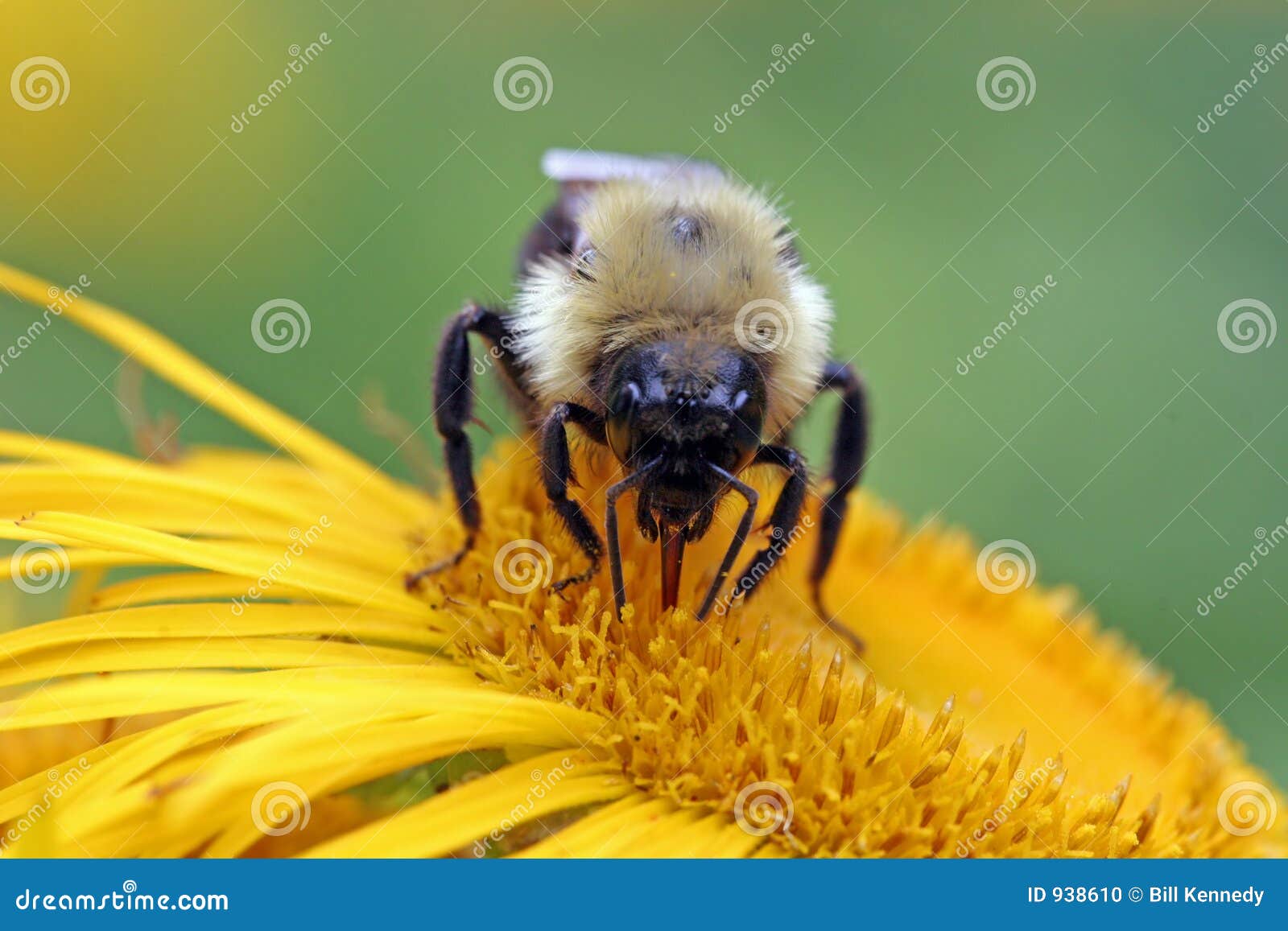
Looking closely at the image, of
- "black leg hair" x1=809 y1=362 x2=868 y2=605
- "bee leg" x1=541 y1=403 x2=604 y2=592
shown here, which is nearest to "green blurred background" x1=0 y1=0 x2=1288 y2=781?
"black leg hair" x1=809 y1=362 x2=868 y2=605

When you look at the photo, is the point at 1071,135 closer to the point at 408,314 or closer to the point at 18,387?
the point at 408,314

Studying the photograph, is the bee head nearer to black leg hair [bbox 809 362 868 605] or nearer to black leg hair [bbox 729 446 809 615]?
black leg hair [bbox 729 446 809 615]

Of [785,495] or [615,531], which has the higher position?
[785,495]

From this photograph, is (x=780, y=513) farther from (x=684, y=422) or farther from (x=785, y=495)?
(x=684, y=422)

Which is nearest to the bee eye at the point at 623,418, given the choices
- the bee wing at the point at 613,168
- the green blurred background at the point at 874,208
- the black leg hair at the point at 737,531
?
the black leg hair at the point at 737,531

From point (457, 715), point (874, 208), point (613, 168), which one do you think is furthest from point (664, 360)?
point (874, 208)
